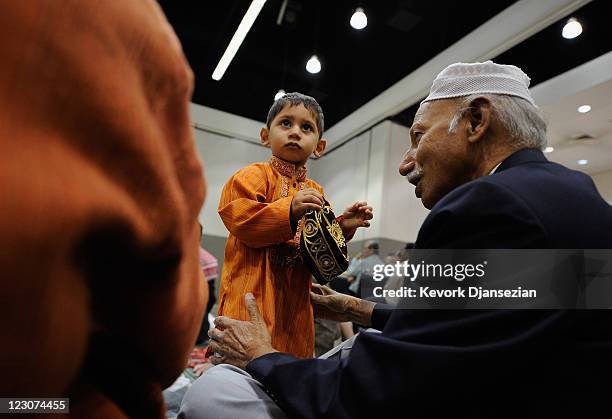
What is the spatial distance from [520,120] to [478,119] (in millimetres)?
106

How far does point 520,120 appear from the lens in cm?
116

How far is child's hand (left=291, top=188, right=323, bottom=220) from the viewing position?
5.11 ft

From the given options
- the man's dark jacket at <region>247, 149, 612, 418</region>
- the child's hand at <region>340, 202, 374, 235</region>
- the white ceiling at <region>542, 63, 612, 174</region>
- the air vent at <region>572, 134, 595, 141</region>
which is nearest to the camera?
the man's dark jacket at <region>247, 149, 612, 418</region>

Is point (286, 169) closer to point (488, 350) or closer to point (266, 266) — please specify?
point (266, 266)

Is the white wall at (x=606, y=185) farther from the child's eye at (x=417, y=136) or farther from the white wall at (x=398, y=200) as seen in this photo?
the child's eye at (x=417, y=136)

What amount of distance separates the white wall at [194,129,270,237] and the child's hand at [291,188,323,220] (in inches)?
314

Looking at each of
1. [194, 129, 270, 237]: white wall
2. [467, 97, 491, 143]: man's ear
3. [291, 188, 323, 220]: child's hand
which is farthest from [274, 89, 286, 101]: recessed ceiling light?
[194, 129, 270, 237]: white wall

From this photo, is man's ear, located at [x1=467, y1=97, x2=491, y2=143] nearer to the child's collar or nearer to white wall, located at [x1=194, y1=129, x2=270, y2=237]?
the child's collar

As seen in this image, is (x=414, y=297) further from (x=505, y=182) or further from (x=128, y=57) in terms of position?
(x=128, y=57)

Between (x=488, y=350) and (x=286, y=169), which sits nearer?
(x=488, y=350)

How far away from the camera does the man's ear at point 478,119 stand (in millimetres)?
1173

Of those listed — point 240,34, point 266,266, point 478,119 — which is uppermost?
point 240,34

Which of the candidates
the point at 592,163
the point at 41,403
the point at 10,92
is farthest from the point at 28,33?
the point at 592,163

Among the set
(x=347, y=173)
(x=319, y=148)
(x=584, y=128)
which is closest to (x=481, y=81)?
(x=319, y=148)
